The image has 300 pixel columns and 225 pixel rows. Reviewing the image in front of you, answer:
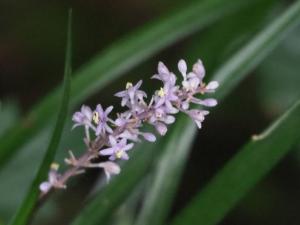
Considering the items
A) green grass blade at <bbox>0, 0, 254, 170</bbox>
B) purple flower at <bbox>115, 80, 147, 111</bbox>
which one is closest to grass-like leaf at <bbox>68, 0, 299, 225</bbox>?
green grass blade at <bbox>0, 0, 254, 170</bbox>

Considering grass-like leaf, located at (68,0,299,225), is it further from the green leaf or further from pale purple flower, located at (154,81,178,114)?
pale purple flower, located at (154,81,178,114)

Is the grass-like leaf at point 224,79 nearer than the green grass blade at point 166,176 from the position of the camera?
Yes

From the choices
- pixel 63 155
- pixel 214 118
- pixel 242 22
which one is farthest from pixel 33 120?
pixel 214 118

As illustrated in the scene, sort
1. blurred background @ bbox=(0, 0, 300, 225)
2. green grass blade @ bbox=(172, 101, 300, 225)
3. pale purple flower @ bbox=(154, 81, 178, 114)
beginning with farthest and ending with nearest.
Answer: blurred background @ bbox=(0, 0, 300, 225), green grass blade @ bbox=(172, 101, 300, 225), pale purple flower @ bbox=(154, 81, 178, 114)

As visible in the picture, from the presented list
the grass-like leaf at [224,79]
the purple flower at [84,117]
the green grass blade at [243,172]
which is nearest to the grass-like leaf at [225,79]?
the grass-like leaf at [224,79]

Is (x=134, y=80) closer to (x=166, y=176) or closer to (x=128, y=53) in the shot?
(x=128, y=53)

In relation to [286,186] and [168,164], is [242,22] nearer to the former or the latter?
[168,164]

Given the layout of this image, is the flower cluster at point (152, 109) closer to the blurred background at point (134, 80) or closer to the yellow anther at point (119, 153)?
the yellow anther at point (119, 153)
